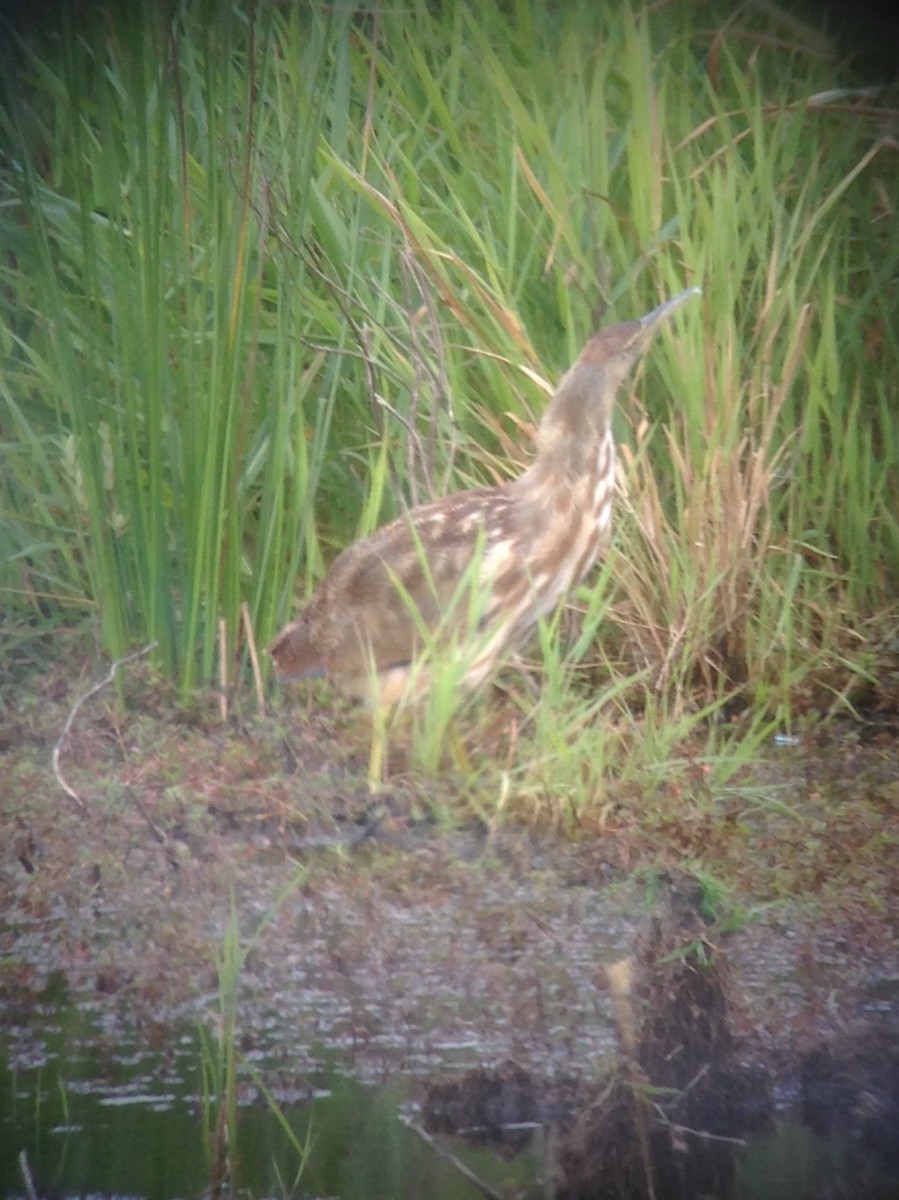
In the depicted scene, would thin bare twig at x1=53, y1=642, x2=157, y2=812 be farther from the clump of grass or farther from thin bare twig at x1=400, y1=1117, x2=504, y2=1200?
thin bare twig at x1=400, y1=1117, x2=504, y2=1200

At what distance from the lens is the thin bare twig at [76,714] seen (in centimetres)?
131

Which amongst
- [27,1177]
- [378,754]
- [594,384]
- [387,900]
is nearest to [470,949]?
[387,900]

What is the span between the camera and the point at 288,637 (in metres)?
1.44

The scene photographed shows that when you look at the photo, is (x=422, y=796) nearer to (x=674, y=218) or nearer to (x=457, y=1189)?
(x=457, y=1189)

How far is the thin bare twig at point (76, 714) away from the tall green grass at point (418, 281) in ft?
0.06

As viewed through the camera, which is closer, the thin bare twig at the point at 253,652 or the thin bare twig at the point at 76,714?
the thin bare twig at the point at 76,714

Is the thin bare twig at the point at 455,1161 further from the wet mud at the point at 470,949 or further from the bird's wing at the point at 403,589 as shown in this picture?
the bird's wing at the point at 403,589

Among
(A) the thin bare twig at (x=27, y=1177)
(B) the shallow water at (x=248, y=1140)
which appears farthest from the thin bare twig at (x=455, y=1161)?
(A) the thin bare twig at (x=27, y=1177)

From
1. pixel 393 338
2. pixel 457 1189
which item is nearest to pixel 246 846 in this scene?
pixel 457 1189

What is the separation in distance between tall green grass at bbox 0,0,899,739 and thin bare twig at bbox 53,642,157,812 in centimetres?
2

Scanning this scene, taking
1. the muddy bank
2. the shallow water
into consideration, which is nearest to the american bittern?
the muddy bank

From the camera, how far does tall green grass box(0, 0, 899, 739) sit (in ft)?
4.70

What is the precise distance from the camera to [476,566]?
148 centimetres

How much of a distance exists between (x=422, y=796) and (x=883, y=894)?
0.36 metres
